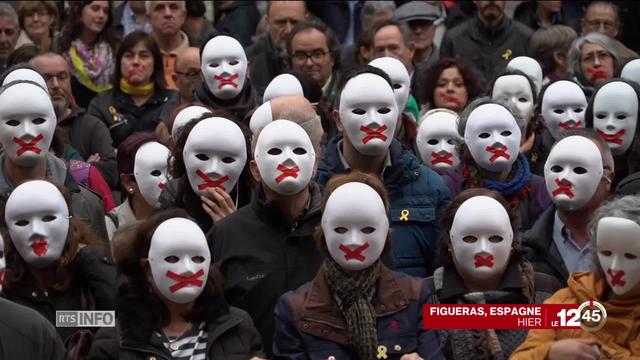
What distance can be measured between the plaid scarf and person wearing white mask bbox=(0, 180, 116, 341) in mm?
1249

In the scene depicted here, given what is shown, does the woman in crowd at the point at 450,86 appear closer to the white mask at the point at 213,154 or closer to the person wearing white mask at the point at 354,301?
the white mask at the point at 213,154

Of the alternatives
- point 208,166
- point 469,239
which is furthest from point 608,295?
point 208,166

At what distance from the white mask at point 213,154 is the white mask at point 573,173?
1687 mm

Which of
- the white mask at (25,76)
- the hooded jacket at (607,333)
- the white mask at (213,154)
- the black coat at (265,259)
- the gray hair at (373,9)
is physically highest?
the gray hair at (373,9)

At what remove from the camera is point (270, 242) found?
366 inches

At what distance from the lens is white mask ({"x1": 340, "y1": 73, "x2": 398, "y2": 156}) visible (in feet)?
33.3

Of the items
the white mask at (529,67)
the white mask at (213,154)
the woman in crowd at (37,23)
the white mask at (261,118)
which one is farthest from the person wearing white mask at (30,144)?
the woman in crowd at (37,23)

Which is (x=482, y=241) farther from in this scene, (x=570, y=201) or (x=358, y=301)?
(x=570, y=201)

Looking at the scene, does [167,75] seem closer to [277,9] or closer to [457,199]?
[277,9]

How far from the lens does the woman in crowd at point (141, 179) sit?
10.8 metres

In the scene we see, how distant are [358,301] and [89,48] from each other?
683 centimetres

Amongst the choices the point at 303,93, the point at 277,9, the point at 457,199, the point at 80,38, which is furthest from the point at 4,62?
the point at 457,199

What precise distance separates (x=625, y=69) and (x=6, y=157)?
422 cm

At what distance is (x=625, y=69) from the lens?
40.5ft
